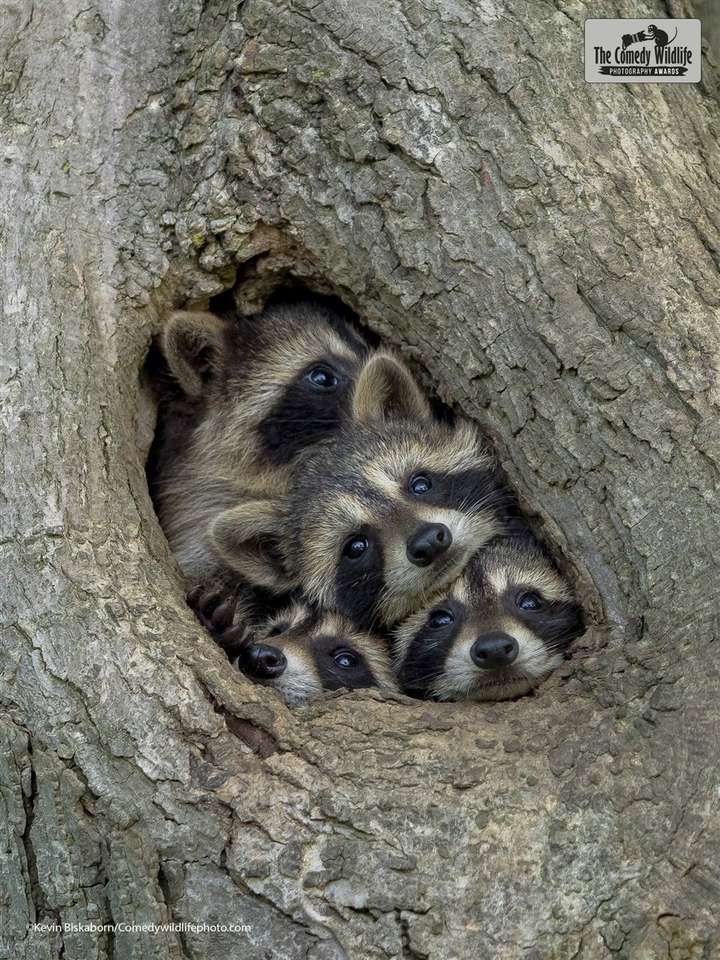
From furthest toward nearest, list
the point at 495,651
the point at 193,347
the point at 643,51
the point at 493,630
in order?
the point at 193,347 < the point at 493,630 < the point at 643,51 < the point at 495,651

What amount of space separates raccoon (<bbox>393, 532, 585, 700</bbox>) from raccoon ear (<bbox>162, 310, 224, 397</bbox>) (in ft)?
4.88

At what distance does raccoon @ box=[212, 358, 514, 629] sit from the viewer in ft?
14.7

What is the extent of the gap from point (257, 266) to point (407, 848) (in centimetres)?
249

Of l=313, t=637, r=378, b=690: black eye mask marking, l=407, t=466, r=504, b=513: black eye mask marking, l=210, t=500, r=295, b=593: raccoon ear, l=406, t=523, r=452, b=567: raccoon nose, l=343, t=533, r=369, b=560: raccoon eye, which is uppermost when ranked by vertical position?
l=407, t=466, r=504, b=513: black eye mask marking

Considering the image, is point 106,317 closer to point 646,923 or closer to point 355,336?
point 355,336

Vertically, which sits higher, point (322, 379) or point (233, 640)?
point (322, 379)

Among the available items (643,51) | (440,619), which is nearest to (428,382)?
(440,619)

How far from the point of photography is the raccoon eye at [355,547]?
4.67 metres

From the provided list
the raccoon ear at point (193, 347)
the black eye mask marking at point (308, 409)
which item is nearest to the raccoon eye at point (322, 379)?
the black eye mask marking at point (308, 409)

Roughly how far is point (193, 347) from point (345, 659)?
4.96 feet

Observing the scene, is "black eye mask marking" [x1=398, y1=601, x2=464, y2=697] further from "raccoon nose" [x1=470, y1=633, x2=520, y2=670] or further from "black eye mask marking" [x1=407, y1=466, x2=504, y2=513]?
"black eye mask marking" [x1=407, y1=466, x2=504, y2=513]

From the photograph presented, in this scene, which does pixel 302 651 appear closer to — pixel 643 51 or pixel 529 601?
pixel 529 601

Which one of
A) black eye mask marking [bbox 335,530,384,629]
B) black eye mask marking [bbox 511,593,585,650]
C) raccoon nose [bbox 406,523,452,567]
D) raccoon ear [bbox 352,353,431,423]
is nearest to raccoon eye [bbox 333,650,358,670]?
black eye mask marking [bbox 335,530,384,629]

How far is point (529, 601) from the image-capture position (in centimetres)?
437
